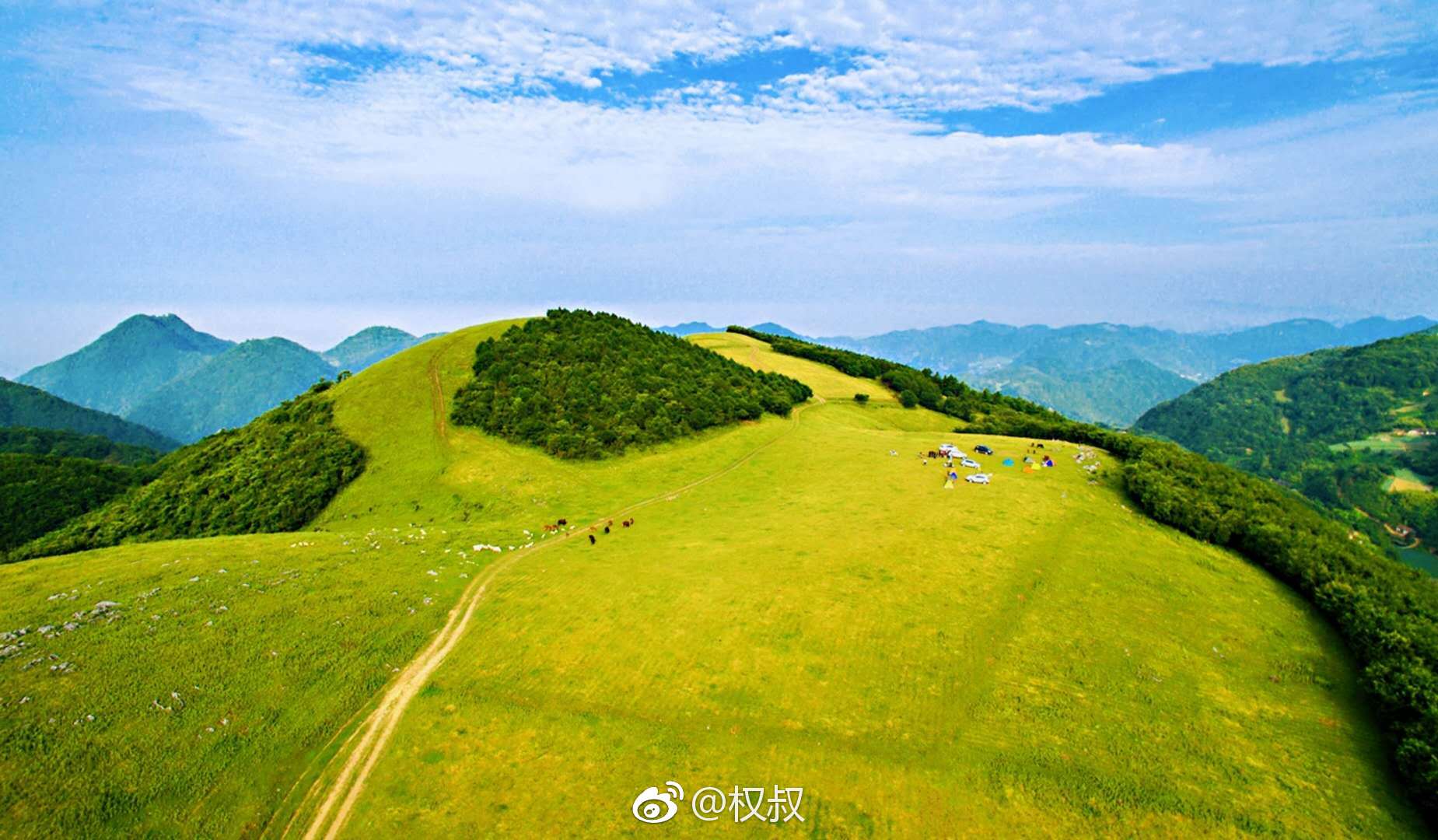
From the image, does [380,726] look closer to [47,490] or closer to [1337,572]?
[1337,572]

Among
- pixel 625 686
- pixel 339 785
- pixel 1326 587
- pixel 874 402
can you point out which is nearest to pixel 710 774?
pixel 625 686

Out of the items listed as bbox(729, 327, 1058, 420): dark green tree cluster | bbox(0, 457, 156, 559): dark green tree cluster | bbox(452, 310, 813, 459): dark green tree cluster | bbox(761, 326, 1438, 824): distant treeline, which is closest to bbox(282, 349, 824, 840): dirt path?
bbox(452, 310, 813, 459): dark green tree cluster

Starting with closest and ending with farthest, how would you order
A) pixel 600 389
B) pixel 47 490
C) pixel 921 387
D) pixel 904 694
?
1. pixel 904 694
2. pixel 47 490
3. pixel 600 389
4. pixel 921 387

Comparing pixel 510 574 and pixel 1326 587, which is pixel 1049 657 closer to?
pixel 1326 587

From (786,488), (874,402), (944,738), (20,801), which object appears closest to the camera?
(20,801)

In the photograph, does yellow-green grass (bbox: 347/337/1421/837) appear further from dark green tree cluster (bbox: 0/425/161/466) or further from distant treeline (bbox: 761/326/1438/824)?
dark green tree cluster (bbox: 0/425/161/466)

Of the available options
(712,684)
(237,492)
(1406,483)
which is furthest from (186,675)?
(1406,483)

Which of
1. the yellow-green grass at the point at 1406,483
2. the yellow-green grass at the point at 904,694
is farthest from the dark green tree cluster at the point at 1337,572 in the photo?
the yellow-green grass at the point at 1406,483
